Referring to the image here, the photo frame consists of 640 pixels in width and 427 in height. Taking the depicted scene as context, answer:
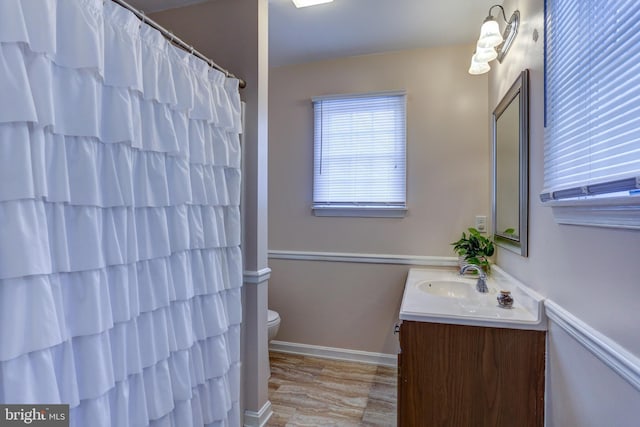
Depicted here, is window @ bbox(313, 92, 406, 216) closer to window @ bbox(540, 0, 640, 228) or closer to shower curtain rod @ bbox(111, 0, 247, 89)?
shower curtain rod @ bbox(111, 0, 247, 89)

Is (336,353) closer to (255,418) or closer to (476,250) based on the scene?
(255,418)

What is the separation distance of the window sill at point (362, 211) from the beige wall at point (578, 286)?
1.04 m

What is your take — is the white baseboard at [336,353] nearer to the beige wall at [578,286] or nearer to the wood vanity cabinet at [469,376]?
the wood vanity cabinet at [469,376]

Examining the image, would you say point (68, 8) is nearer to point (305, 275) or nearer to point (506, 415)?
point (506, 415)

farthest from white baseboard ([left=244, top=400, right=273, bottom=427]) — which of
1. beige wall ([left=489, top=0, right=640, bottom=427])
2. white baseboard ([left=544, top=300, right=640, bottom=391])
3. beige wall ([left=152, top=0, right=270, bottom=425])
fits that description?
white baseboard ([left=544, top=300, right=640, bottom=391])

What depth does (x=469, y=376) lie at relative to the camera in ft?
4.42

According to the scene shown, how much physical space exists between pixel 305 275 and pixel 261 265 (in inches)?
38.8

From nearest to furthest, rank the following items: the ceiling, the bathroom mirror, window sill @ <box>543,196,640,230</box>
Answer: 1. window sill @ <box>543,196,640,230</box>
2. the bathroom mirror
3. the ceiling

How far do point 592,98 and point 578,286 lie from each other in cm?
58

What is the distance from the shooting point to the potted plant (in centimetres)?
221

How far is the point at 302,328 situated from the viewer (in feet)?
9.17

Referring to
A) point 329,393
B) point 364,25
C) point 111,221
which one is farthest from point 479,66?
point 329,393

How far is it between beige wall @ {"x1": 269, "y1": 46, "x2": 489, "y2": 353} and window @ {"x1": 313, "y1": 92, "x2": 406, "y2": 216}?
0.25ft

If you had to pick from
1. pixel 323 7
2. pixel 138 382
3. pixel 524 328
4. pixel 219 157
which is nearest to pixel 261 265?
pixel 219 157
